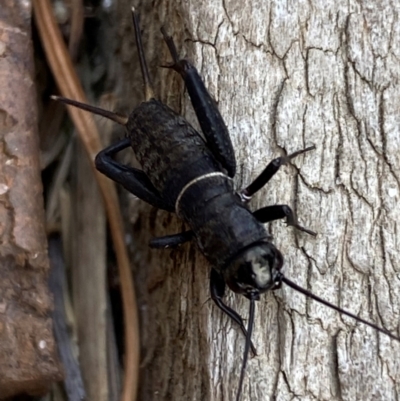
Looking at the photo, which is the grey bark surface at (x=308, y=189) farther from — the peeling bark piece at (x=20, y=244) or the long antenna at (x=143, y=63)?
the peeling bark piece at (x=20, y=244)

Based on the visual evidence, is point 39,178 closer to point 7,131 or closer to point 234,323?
→ point 7,131

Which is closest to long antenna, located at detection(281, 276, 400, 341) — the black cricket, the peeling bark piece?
the black cricket

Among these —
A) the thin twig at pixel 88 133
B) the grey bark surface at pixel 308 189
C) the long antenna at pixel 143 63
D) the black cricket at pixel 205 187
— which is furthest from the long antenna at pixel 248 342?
the long antenna at pixel 143 63

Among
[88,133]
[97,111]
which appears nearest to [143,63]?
[97,111]

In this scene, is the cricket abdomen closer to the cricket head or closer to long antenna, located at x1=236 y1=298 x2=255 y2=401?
the cricket head

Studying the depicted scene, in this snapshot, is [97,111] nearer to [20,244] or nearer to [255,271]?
[20,244]
